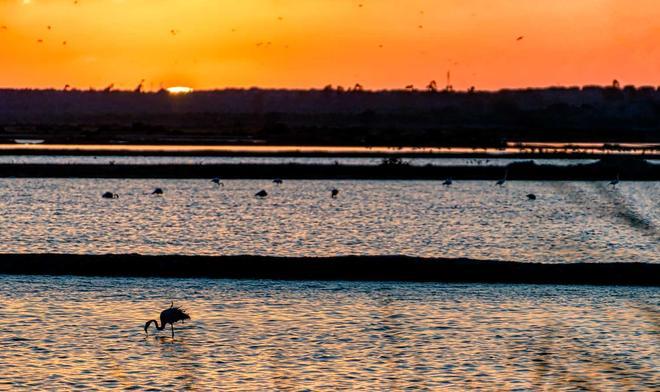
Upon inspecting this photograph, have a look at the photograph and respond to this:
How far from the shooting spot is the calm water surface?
33.8 meters

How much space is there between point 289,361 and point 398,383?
6.63ft

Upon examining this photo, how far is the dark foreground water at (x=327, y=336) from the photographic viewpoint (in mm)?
16484

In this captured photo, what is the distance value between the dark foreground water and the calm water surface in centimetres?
768

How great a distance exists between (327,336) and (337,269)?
7.20 meters

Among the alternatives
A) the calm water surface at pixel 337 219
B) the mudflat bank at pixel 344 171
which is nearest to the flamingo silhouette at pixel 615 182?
the calm water surface at pixel 337 219

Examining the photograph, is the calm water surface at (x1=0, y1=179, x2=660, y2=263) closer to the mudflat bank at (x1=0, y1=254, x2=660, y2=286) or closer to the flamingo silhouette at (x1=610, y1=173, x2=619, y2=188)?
the flamingo silhouette at (x1=610, y1=173, x2=619, y2=188)

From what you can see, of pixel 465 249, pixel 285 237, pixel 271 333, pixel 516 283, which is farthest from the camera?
pixel 285 237

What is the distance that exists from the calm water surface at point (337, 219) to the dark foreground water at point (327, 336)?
7.68 metres

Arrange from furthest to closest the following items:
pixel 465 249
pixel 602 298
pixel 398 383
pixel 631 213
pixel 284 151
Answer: pixel 284 151 → pixel 631 213 → pixel 465 249 → pixel 602 298 → pixel 398 383

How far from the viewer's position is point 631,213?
4888 cm

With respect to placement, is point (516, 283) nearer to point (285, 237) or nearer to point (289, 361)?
point (289, 361)

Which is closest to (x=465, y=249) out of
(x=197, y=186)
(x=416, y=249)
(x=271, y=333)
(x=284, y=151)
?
(x=416, y=249)

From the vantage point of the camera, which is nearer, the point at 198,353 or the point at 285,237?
the point at 198,353

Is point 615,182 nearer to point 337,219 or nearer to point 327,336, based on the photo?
point 337,219
